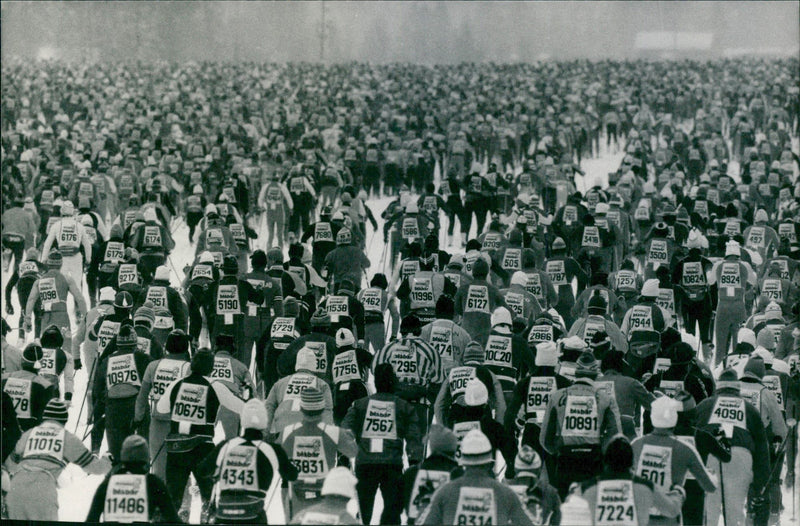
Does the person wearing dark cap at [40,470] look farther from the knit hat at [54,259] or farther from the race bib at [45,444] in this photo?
the knit hat at [54,259]

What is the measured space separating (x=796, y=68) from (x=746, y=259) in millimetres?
23269

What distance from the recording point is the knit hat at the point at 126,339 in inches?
374

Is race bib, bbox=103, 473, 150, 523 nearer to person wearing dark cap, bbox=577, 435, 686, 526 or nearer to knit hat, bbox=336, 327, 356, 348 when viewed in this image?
person wearing dark cap, bbox=577, 435, 686, 526

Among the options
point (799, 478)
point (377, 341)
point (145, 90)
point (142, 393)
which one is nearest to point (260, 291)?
point (377, 341)

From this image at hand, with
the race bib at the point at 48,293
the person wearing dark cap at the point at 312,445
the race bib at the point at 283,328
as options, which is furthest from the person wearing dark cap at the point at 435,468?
the race bib at the point at 48,293

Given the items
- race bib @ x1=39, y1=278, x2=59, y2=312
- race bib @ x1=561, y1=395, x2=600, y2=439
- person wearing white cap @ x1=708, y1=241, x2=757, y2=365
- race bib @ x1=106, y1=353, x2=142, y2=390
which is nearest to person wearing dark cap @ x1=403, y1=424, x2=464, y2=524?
race bib @ x1=561, y1=395, x2=600, y2=439

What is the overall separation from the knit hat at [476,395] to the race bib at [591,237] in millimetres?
7241

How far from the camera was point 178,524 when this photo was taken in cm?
761

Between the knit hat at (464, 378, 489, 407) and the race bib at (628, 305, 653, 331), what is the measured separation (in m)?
3.07

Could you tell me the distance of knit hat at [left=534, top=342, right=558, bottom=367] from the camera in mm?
8641

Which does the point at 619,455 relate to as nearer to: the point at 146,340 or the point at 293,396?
the point at 293,396

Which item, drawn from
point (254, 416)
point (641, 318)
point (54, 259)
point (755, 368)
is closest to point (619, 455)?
point (254, 416)

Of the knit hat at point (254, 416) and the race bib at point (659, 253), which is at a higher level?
the race bib at point (659, 253)

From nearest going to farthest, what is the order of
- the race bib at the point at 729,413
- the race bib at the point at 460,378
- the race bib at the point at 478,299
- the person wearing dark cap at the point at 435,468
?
1. the person wearing dark cap at the point at 435,468
2. the race bib at the point at 729,413
3. the race bib at the point at 460,378
4. the race bib at the point at 478,299
